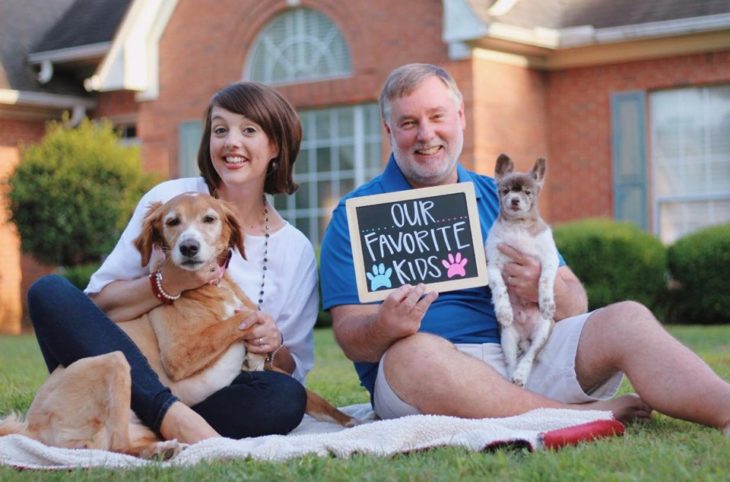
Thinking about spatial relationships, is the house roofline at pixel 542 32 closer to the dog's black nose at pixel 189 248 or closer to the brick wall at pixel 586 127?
the brick wall at pixel 586 127

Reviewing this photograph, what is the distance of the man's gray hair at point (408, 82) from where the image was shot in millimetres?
5098

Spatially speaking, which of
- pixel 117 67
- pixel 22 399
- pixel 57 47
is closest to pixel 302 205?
pixel 117 67

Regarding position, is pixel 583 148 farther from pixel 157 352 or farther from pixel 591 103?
pixel 157 352

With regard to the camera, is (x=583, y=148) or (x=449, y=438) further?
(x=583, y=148)

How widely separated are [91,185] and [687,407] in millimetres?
13348

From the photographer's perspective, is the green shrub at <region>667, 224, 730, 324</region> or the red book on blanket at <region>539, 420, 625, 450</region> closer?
the red book on blanket at <region>539, 420, 625, 450</region>

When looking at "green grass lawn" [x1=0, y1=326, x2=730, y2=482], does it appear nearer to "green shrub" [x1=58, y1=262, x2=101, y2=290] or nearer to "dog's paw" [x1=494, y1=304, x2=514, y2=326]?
"dog's paw" [x1=494, y1=304, x2=514, y2=326]

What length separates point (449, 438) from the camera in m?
4.28

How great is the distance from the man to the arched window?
11.2 m

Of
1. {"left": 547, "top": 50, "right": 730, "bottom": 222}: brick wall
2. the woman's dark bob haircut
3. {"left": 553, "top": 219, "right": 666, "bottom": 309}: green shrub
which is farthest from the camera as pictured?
{"left": 547, "top": 50, "right": 730, "bottom": 222}: brick wall

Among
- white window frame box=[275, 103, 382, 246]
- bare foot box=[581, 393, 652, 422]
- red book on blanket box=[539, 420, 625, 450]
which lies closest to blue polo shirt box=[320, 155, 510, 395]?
bare foot box=[581, 393, 652, 422]

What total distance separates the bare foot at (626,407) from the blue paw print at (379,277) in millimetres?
1096

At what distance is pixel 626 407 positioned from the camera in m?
4.89

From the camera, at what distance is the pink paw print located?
4.74 meters
